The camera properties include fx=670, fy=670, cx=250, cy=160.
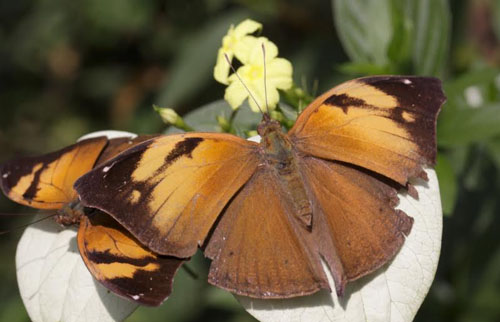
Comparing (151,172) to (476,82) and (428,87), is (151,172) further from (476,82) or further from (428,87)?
(476,82)

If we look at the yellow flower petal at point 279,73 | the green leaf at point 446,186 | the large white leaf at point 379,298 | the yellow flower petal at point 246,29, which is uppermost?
the yellow flower petal at point 246,29

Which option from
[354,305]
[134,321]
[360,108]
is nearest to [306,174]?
[360,108]

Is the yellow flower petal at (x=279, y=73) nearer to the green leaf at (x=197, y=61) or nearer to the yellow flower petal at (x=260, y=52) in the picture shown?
the yellow flower petal at (x=260, y=52)

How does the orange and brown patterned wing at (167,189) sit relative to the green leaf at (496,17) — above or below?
above

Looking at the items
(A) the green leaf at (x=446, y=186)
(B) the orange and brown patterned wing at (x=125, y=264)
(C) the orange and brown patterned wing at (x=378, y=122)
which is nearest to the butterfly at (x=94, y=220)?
(B) the orange and brown patterned wing at (x=125, y=264)

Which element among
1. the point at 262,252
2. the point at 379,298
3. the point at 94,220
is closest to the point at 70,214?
the point at 94,220

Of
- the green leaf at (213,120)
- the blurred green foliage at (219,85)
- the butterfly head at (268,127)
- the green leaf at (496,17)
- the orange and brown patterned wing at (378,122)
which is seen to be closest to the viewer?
the orange and brown patterned wing at (378,122)

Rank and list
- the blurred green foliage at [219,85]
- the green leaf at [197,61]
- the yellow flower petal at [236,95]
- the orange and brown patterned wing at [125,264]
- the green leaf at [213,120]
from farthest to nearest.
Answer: the green leaf at [197,61], the blurred green foliage at [219,85], the green leaf at [213,120], the yellow flower petal at [236,95], the orange and brown patterned wing at [125,264]
